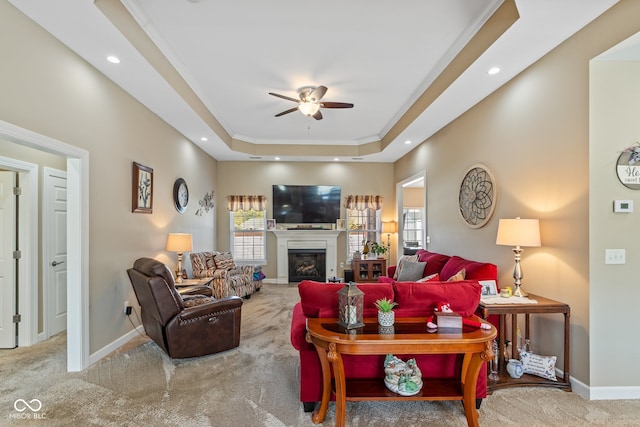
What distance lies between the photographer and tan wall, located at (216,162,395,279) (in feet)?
25.0

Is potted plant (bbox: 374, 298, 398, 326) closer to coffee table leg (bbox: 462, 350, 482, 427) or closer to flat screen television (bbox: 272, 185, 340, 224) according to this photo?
coffee table leg (bbox: 462, 350, 482, 427)

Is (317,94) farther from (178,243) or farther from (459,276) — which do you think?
(178,243)

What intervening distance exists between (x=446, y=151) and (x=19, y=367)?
578cm

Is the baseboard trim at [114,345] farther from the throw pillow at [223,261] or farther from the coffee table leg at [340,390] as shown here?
the coffee table leg at [340,390]

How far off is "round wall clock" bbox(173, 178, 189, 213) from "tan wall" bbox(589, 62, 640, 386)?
516cm

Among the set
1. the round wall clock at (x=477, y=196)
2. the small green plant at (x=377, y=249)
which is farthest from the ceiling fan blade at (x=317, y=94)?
the small green plant at (x=377, y=249)

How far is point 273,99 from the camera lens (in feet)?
15.4

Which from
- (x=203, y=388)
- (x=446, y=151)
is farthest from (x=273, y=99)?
(x=203, y=388)

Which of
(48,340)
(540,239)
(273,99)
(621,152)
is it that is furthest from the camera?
(273,99)

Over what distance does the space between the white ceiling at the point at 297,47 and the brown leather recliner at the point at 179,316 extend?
6.88ft

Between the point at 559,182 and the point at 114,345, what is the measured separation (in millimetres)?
4764

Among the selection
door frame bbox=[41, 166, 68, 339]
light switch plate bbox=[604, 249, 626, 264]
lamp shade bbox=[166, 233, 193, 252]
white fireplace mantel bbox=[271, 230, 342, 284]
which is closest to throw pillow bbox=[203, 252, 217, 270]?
lamp shade bbox=[166, 233, 193, 252]

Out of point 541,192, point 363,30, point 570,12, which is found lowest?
point 541,192

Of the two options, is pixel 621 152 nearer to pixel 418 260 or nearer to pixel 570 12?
pixel 570 12
